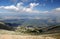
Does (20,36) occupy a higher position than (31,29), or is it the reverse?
(31,29)

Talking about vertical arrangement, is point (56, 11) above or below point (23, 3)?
below

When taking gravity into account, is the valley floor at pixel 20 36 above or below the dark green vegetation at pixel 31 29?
below

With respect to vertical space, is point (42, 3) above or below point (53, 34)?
above

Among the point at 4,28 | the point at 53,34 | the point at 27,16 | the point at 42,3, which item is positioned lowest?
the point at 53,34

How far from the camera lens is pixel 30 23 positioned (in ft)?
7.75

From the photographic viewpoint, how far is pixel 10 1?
237cm

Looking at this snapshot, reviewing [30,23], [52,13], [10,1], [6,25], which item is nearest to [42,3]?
[52,13]

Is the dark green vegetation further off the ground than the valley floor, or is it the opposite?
the dark green vegetation

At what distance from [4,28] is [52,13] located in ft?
2.95

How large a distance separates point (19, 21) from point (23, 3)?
0.33 m

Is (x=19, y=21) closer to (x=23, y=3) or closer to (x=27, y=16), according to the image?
(x=27, y=16)

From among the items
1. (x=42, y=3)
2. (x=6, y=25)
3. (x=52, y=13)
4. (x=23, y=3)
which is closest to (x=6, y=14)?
(x=6, y=25)

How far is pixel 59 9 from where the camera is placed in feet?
7.52

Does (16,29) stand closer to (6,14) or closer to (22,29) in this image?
(22,29)
